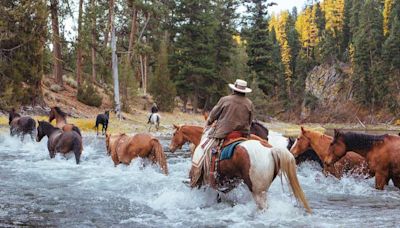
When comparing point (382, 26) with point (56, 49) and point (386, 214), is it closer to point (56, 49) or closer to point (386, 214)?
point (56, 49)

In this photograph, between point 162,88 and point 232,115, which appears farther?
point 162,88

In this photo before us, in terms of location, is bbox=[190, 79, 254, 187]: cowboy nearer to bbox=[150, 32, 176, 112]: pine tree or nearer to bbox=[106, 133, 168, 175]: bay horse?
bbox=[106, 133, 168, 175]: bay horse

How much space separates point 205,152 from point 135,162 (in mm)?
3950

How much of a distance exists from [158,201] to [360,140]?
4450 mm

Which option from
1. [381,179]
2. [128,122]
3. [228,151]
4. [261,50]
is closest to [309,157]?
[381,179]

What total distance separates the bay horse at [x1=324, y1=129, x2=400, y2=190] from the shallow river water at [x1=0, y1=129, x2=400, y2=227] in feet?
1.19

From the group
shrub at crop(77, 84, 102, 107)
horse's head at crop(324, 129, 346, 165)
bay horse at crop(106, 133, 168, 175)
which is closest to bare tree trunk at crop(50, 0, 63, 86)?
shrub at crop(77, 84, 102, 107)

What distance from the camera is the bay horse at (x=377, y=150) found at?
9328mm

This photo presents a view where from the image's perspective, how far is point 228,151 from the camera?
7523 mm

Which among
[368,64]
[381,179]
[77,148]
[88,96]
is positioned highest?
[368,64]

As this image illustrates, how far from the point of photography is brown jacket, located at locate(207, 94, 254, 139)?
25.8 feet

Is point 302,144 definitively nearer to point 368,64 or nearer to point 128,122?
point 128,122

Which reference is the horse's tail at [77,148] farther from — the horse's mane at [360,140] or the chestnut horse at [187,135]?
the horse's mane at [360,140]

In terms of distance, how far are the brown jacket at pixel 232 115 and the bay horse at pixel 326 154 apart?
3.23 meters
